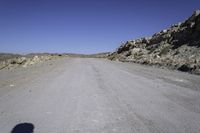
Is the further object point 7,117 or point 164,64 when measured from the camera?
point 164,64

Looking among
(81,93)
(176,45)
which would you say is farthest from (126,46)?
(81,93)

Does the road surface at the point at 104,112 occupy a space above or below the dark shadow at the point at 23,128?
above

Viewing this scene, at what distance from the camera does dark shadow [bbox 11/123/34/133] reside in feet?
18.6

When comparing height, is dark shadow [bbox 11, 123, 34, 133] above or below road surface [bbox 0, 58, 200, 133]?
below

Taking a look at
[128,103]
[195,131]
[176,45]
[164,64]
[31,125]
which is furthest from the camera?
[176,45]

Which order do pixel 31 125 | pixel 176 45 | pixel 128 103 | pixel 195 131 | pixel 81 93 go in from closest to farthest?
pixel 195 131 → pixel 31 125 → pixel 128 103 → pixel 81 93 → pixel 176 45

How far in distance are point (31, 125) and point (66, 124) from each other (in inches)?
32.3

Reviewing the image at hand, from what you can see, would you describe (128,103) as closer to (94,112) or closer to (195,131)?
(94,112)

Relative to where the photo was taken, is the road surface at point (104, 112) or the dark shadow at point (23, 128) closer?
the dark shadow at point (23, 128)

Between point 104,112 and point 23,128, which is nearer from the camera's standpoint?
point 23,128

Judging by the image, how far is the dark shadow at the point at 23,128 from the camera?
18.6 ft

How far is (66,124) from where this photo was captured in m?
6.06

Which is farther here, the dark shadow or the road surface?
the road surface

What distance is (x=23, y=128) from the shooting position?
587 cm
